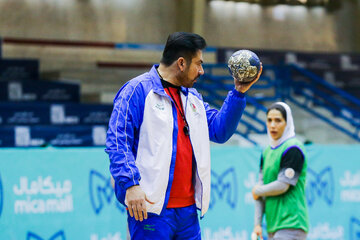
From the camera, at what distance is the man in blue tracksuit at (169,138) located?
12.8ft

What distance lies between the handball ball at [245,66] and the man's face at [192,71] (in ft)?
0.74

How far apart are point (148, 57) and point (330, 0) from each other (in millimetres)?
6116

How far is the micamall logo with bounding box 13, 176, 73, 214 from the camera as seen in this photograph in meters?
7.05

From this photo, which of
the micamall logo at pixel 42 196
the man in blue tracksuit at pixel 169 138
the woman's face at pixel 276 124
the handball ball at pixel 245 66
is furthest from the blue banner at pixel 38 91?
the handball ball at pixel 245 66

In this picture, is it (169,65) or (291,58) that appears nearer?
(169,65)

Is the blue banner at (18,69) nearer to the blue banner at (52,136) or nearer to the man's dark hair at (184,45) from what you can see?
the blue banner at (52,136)

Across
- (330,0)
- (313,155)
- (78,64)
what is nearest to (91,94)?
(78,64)

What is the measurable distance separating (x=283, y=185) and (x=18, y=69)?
34.0ft

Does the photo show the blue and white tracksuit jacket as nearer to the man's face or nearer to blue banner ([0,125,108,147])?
the man's face

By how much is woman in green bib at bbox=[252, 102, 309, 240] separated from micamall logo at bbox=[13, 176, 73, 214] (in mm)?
2360

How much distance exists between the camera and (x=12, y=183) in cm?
705

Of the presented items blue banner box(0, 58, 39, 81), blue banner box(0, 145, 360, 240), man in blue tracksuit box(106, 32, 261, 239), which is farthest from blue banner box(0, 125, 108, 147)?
man in blue tracksuit box(106, 32, 261, 239)

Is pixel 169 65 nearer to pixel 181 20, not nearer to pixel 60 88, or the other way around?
pixel 60 88

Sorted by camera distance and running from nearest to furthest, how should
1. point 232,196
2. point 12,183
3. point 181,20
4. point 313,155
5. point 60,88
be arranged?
1. point 12,183
2. point 232,196
3. point 313,155
4. point 60,88
5. point 181,20
